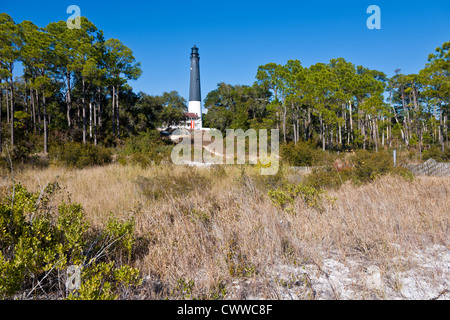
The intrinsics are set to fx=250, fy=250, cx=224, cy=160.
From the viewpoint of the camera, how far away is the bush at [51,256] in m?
1.79

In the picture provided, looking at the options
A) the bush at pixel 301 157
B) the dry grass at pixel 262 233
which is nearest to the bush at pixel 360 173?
the dry grass at pixel 262 233

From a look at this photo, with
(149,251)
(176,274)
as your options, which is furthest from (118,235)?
(176,274)

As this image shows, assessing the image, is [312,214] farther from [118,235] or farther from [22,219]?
[22,219]

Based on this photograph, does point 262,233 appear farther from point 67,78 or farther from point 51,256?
point 67,78

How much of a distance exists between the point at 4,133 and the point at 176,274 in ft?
74.1

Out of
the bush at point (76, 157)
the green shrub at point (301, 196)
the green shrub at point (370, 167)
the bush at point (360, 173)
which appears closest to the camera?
the green shrub at point (301, 196)

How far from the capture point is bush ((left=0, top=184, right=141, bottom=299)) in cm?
179

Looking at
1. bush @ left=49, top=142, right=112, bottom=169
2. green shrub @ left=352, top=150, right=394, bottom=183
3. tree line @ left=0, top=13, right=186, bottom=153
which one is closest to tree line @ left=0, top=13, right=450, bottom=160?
tree line @ left=0, top=13, right=186, bottom=153

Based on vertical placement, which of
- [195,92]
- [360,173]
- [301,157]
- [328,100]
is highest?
[195,92]

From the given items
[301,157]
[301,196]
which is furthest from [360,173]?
[301,157]

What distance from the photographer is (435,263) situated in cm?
258

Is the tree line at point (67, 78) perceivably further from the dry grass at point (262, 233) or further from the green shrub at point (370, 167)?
the green shrub at point (370, 167)

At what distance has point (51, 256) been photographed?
6.58 feet
